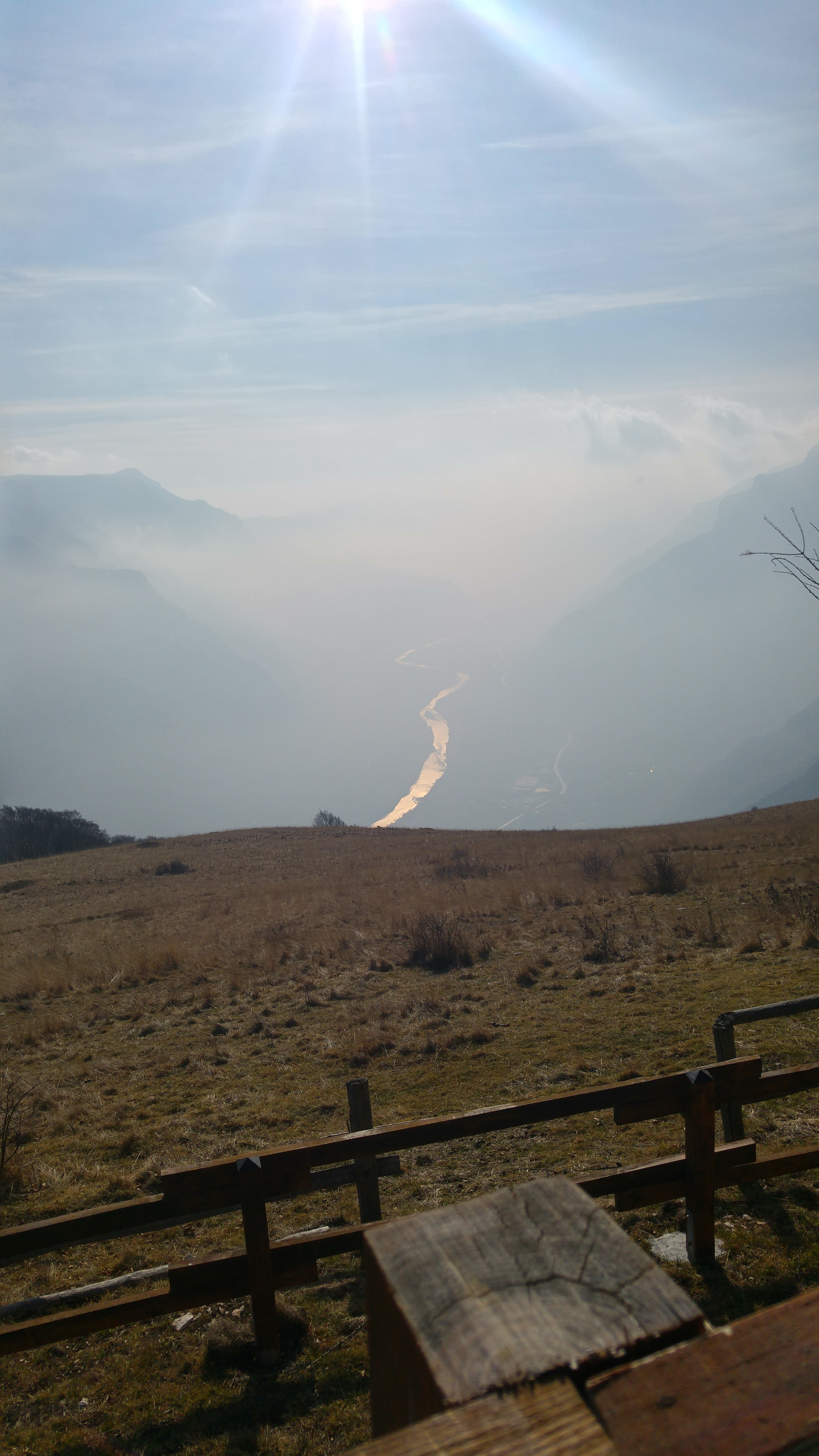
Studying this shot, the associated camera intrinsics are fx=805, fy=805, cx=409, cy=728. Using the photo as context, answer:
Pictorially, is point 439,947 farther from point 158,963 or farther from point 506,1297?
point 506,1297

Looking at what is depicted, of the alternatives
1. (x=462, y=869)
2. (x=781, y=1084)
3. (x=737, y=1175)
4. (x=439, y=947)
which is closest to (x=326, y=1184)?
(x=737, y=1175)

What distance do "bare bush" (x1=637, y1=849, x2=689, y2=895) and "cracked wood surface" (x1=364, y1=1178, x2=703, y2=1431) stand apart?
63.1ft

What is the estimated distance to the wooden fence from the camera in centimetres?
446

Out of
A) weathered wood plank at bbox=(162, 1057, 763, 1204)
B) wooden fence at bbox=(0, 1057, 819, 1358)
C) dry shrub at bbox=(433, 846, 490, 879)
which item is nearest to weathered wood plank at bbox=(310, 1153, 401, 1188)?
wooden fence at bbox=(0, 1057, 819, 1358)

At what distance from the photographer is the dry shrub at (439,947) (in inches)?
608

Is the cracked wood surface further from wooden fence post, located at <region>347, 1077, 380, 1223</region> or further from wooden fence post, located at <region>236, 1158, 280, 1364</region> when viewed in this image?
wooden fence post, located at <region>347, 1077, 380, 1223</region>

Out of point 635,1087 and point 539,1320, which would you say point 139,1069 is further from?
point 539,1320

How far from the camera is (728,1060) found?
21.5ft

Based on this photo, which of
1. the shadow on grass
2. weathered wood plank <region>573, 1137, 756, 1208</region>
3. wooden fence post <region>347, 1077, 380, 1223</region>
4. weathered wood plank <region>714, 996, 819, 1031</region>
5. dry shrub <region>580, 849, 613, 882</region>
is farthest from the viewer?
dry shrub <region>580, 849, 613, 882</region>

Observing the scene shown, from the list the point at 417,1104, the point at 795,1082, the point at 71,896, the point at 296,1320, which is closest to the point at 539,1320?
the point at 296,1320

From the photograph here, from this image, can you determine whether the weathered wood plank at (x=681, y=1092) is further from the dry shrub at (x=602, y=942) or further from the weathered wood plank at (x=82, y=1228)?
the dry shrub at (x=602, y=942)

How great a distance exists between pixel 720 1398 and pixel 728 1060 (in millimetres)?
6042

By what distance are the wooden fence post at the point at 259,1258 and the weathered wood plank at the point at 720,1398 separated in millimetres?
3794

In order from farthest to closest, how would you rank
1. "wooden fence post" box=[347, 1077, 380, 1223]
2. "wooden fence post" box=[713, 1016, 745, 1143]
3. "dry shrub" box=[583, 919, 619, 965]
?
"dry shrub" box=[583, 919, 619, 965] → "wooden fence post" box=[713, 1016, 745, 1143] → "wooden fence post" box=[347, 1077, 380, 1223]
